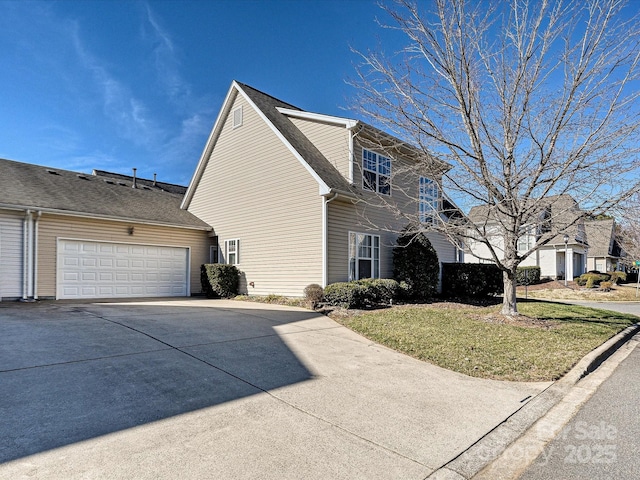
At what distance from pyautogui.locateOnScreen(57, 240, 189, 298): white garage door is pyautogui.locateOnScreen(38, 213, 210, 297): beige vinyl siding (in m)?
0.21

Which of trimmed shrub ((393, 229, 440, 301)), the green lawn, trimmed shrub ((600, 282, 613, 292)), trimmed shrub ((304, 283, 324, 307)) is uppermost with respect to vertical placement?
trimmed shrub ((393, 229, 440, 301))

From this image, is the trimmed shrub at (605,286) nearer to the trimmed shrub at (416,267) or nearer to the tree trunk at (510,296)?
the trimmed shrub at (416,267)

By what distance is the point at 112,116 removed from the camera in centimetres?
1888

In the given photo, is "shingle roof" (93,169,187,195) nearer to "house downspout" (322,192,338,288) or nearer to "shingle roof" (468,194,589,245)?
"house downspout" (322,192,338,288)

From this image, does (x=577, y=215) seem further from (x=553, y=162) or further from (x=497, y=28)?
(x=497, y=28)

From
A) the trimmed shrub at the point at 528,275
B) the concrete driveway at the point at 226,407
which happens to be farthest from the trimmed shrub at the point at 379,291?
the trimmed shrub at the point at 528,275

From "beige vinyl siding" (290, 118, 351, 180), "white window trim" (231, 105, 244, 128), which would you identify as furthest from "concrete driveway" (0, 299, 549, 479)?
"white window trim" (231, 105, 244, 128)

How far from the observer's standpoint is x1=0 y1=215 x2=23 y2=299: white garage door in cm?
1149

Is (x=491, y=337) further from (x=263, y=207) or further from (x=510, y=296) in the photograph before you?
(x=263, y=207)

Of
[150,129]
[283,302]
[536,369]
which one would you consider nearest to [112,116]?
[150,129]

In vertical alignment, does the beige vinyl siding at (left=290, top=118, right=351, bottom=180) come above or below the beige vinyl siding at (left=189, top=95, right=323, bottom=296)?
above

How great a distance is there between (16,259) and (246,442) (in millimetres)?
12373

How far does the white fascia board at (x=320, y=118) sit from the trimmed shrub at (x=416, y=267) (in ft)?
14.4

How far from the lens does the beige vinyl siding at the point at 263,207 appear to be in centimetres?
1281
